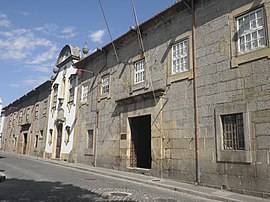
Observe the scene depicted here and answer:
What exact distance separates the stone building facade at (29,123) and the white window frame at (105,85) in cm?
1152

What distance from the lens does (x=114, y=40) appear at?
1681cm

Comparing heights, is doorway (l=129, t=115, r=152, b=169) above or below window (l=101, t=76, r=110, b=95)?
below

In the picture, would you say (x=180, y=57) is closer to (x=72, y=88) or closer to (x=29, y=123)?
(x=72, y=88)

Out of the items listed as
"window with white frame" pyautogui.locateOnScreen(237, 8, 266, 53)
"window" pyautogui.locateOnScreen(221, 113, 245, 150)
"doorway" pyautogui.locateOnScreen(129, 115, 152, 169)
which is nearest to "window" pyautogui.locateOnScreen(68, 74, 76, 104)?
"doorway" pyautogui.locateOnScreen(129, 115, 152, 169)

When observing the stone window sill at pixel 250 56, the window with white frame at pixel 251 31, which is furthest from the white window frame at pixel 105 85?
the window with white frame at pixel 251 31

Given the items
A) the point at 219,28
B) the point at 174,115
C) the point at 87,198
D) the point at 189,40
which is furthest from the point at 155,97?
the point at 87,198

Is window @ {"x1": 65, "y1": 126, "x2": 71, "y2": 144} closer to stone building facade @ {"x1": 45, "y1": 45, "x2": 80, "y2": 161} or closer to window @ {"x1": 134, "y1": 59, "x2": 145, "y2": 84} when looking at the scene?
stone building facade @ {"x1": 45, "y1": 45, "x2": 80, "y2": 161}

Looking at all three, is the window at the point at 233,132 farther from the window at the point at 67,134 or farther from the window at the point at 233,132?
the window at the point at 67,134

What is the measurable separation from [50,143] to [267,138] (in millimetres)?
20584

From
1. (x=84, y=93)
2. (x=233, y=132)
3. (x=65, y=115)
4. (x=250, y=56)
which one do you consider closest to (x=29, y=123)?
(x=65, y=115)

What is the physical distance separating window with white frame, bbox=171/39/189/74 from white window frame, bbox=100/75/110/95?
5.92m

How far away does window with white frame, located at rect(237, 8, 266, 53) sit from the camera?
942 cm

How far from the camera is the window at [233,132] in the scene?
952cm

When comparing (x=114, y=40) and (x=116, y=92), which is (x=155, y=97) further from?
(x=114, y=40)
